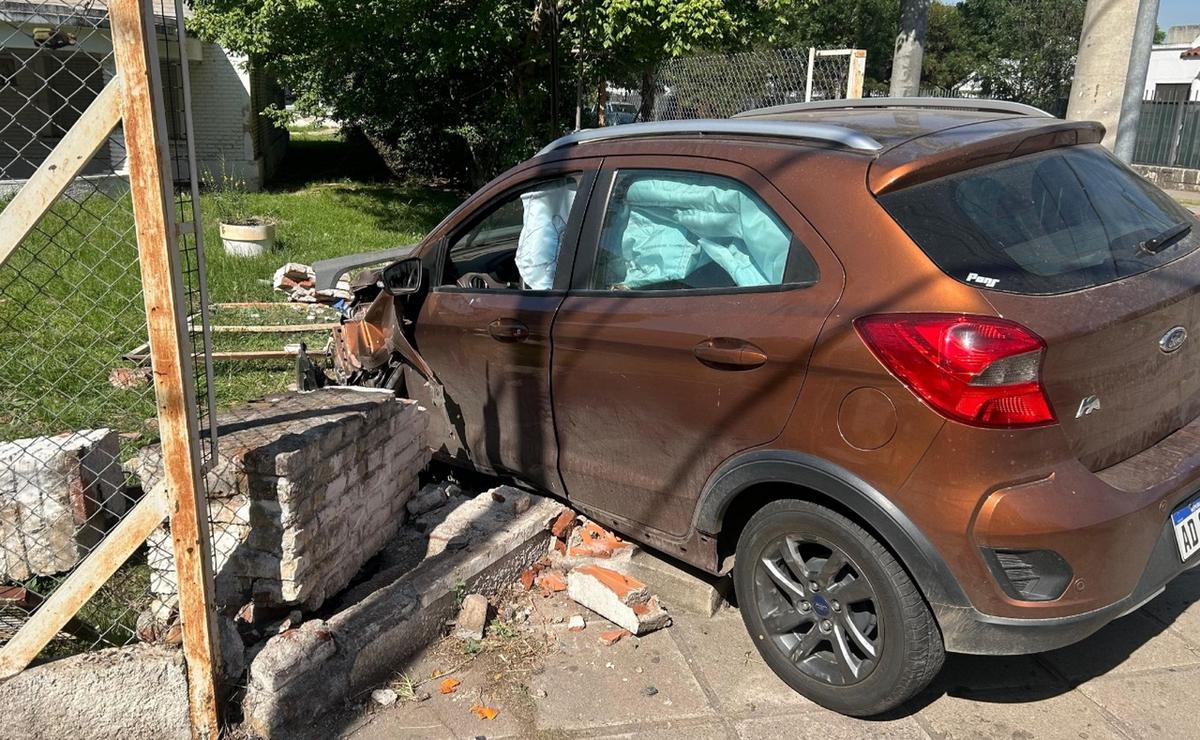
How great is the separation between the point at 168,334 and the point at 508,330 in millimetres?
1545

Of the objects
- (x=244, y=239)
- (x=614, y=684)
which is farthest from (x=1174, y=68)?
(x=614, y=684)

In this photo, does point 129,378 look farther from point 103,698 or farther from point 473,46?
point 473,46

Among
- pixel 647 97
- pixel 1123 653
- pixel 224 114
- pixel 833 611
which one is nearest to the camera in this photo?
pixel 833 611

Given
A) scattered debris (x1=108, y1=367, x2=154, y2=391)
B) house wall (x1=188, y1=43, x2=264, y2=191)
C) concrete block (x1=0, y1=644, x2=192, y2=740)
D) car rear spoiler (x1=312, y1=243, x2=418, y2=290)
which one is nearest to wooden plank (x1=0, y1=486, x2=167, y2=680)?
concrete block (x1=0, y1=644, x2=192, y2=740)

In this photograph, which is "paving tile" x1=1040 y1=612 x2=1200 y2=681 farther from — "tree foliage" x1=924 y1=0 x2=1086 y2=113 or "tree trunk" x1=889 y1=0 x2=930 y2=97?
"tree foliage" x1=924 y1=0 x2=1086 y2=113

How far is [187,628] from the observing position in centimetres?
274

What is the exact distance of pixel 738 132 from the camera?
333 centimetres

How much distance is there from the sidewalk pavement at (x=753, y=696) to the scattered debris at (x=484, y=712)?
2cm

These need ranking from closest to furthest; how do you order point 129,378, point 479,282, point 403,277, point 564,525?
point 564,525, point 479,282, point 403,277, point 129,378

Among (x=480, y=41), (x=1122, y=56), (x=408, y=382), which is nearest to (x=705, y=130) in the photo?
(x=408, y=382)

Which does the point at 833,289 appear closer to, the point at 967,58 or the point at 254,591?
the point at 254,591

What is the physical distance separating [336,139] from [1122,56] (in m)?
23.6

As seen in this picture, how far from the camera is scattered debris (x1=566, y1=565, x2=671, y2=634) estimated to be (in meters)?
3.51

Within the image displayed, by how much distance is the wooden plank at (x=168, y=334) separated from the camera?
2.40m
